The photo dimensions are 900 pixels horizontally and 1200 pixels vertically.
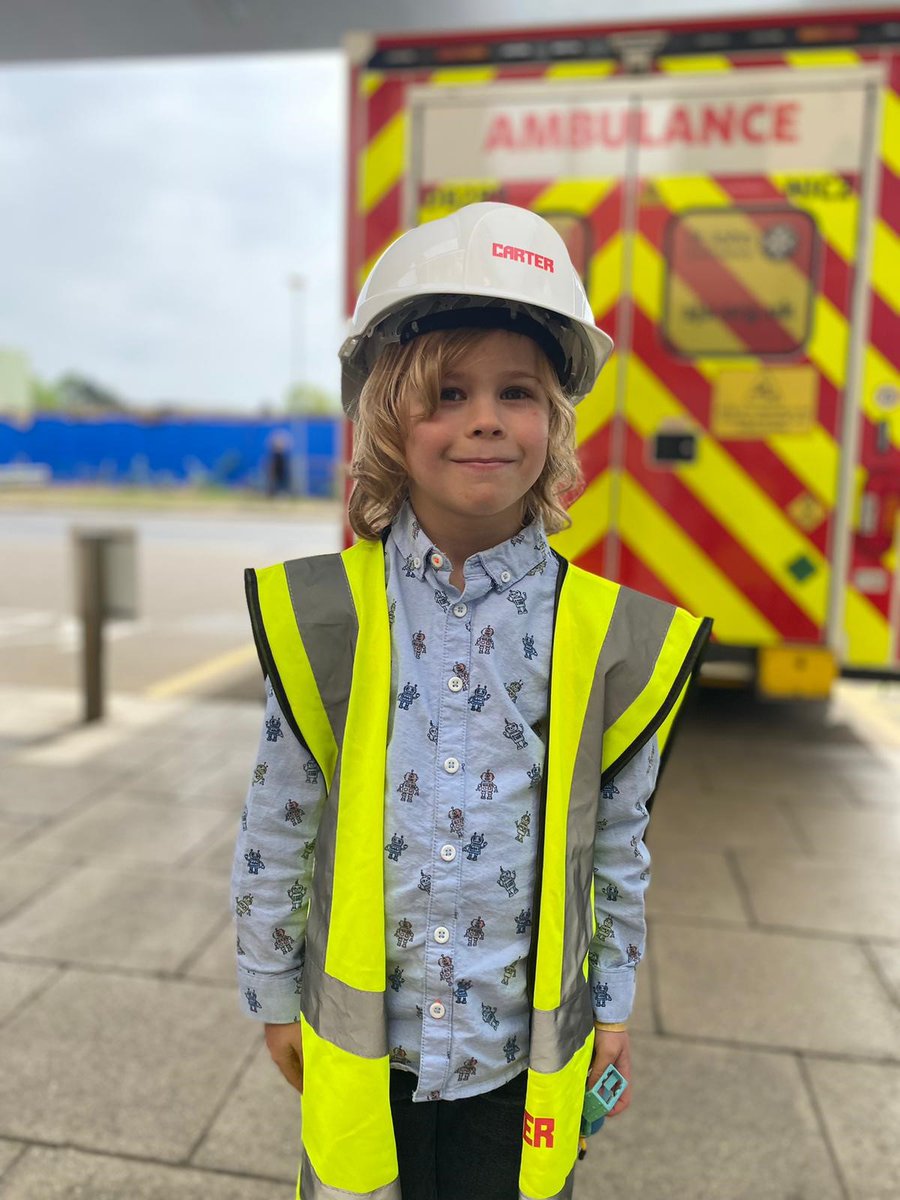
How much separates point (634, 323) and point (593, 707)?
3.08 metres

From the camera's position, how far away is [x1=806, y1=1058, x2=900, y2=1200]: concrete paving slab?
6.86 ft

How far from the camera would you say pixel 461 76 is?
395 cm

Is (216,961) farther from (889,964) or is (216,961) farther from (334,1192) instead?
(889,964)

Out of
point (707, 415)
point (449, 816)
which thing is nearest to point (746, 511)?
point (707, 415)

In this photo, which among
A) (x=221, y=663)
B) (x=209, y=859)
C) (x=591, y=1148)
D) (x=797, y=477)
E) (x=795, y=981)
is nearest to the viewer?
(x=591, y=1148)

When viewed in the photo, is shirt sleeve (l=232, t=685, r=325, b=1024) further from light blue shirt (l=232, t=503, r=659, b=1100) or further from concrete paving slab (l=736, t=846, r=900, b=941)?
→ concrete paving slab (l=736, t=846, r=900, b=941)

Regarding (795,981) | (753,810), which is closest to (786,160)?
(753,810)

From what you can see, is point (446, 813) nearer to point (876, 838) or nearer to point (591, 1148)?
point (591, 1148)

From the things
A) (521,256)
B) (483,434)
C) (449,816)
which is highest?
(521,256)

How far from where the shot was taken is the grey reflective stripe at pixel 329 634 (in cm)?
132

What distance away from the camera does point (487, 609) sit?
1351 millimetres

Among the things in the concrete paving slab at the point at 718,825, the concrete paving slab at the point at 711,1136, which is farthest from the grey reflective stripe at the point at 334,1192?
the concrete paving slab at the point at 718,825

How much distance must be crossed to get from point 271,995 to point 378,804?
0.37 metres

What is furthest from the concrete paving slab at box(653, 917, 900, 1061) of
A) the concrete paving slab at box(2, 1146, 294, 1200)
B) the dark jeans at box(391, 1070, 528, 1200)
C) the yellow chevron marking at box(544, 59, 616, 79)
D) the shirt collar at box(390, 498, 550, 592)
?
the yellow chevron marking at box(544, 59, 616, 79)
